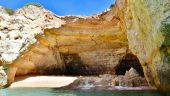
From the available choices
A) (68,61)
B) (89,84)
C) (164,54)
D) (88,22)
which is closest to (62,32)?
(88,22)

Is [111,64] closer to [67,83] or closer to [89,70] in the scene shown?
[89,70]

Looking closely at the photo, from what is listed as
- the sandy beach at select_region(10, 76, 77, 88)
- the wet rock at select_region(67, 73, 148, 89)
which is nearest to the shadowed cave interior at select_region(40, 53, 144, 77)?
the sandy beach at select_region(10, 76, 77, 88)

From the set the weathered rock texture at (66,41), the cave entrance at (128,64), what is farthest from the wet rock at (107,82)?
the cave entrance at (128,64)

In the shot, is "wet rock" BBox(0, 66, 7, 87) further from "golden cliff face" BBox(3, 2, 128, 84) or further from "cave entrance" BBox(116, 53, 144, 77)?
"cave entrance" BBox(116, 53, 144, 77)

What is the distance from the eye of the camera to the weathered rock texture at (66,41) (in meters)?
18.6

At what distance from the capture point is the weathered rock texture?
61.1 ft

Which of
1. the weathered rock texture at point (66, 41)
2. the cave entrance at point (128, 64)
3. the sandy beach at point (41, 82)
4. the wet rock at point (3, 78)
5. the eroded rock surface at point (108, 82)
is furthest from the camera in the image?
the cave entrance at point (128, 64)

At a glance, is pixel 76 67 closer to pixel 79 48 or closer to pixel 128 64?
pixel 79 48

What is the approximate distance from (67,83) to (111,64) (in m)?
6.15

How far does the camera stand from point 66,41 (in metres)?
23.2

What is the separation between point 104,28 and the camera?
21703mm

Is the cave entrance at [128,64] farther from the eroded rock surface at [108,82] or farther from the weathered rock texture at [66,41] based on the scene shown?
the eroded rock surface at [108,82]

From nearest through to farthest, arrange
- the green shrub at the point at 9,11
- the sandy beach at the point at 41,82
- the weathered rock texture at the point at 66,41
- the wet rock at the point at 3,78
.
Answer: the wet rock at the point at 3,78 < the weathered rock texture at the point at 66,41 < the sandy beach at the point at 41,82 < the green shrub at the point at 9,11

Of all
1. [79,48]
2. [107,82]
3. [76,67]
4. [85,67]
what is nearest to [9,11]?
[79,48]
